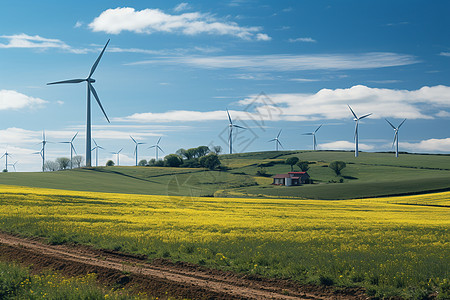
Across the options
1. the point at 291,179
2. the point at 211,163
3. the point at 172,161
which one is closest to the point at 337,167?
the point at 291,179

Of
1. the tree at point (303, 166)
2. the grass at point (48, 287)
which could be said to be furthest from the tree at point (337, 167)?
the grass at point (48, 287)

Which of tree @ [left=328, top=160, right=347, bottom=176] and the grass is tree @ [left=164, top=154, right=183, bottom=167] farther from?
the grass

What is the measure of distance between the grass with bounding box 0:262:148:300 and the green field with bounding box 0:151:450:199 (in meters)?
74.6

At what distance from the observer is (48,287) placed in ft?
50.6

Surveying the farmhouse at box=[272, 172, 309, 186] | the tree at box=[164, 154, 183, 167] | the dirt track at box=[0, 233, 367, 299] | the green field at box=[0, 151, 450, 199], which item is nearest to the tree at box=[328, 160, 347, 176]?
the green field at box=[0, 151, 450, 199]

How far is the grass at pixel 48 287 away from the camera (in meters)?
14.1

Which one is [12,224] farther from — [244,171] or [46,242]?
[244,171]

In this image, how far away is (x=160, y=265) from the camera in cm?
1964

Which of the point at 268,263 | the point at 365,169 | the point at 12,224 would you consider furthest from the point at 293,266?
the point at 365,169

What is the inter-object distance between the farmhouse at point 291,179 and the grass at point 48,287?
12234cm

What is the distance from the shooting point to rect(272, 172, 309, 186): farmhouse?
13762cm

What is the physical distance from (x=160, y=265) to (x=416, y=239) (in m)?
16.1

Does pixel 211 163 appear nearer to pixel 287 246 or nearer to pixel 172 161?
pixel 172 161

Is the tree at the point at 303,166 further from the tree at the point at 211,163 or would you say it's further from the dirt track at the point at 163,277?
the dirt track at the point at 163,277
